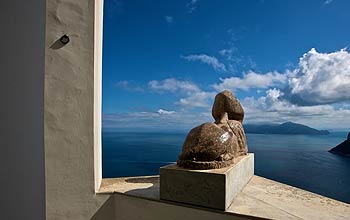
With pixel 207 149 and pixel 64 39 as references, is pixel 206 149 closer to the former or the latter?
pixel 207 149

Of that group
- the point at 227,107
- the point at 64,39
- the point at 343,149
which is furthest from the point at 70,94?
the point at 343,149

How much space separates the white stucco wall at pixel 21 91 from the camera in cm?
221

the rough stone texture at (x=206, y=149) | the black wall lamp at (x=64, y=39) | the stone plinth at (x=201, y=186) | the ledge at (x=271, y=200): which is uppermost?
the black wall lamp at (x=64, y=39)

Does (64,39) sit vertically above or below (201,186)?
above

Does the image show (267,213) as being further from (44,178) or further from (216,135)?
(44,178)

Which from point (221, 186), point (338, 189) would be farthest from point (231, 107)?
point (338, 189)

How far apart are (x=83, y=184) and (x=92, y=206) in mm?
246

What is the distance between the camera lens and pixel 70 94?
2143 mm

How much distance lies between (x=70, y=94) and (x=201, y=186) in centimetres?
152

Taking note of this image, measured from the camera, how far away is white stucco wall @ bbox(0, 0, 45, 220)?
2213 millimetres

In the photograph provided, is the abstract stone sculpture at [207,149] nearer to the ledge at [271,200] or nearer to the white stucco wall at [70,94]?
the ledge at [271,200]

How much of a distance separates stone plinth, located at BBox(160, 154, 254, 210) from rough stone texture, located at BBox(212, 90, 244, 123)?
920mm

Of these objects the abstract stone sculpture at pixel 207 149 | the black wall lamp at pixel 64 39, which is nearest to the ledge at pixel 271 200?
the abstract stone sculpture at pixel 207 149

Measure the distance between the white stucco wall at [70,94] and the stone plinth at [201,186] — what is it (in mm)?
835
